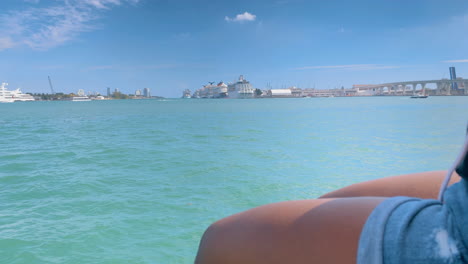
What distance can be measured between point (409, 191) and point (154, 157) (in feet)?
22.7

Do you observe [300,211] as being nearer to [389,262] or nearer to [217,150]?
[389,262]

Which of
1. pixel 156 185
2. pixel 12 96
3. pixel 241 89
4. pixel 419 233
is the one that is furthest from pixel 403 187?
pixel 12 96

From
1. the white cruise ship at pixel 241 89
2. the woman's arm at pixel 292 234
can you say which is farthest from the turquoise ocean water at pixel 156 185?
the white cruise ship at pixel 241 89

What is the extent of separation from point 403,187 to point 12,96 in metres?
115

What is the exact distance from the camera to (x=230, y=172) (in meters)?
5.70

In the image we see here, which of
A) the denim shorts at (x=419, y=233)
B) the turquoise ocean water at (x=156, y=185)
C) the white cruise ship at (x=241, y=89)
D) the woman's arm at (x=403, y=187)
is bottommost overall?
the turquoise ocean water at (x=156, y=185)

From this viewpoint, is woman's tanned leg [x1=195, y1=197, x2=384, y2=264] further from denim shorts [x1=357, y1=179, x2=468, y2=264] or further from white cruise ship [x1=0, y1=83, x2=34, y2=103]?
white cruise ship [x1=0, y1=83, x2=34, y2=103]

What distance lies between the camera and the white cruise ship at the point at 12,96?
91500 millimetres

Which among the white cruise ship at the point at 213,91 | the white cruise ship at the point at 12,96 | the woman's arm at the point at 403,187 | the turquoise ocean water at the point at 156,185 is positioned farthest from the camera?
the white cruise ship at the point at 213,91

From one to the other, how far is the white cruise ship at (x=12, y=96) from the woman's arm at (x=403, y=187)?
10921 centimetres

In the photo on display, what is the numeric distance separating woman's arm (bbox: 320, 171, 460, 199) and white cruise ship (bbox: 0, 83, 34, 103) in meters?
109

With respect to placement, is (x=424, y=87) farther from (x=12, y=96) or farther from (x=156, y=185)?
(x=12, y=96)

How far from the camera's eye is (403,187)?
944 mm

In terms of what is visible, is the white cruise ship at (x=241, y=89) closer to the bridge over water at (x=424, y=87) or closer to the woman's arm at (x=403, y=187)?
the bridge over water at (x=424, y=87)
